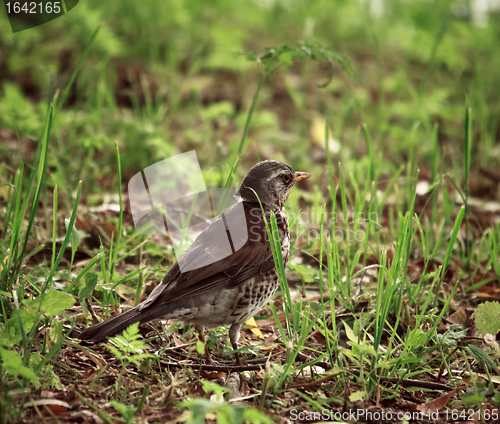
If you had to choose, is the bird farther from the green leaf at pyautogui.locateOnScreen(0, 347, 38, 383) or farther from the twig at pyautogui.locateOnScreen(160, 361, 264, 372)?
the green leaf at pyautogui.locateOnScreen(0, 347, 38, 383)

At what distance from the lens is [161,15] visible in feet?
26.0

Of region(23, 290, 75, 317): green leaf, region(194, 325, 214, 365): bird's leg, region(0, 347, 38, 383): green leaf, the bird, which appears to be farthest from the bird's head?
region(0, 347, 38, 383): green leaf

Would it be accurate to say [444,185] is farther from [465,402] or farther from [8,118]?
[8,118]

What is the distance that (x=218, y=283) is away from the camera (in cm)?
323

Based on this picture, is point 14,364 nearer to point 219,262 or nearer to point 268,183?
point 219,262

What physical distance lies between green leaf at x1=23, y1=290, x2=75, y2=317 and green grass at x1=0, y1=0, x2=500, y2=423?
1 cm

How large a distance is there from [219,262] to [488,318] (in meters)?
1.64

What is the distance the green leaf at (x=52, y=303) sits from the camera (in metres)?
2.68

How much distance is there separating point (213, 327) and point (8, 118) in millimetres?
2970

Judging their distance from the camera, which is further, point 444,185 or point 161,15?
point 161,15

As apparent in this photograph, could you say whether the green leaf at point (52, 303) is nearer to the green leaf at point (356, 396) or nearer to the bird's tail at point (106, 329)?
the bird's tail at point (106, 329)

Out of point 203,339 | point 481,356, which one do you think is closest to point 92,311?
point 203,339

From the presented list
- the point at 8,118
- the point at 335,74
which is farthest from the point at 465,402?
the point at 335,74

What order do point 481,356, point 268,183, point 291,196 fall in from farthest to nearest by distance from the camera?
point 291,196, point 268,183, point 481,356
